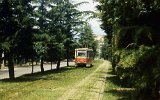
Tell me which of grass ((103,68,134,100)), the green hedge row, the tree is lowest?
grass ((103,68,134,100))

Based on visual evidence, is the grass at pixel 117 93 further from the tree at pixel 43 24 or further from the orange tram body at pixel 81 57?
the orange tram body at pixel 81 57

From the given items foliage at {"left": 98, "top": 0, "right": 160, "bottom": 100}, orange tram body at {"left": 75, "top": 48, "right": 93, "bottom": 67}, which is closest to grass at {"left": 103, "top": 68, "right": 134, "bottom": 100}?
foliage at {"left": 98, "top": 0, "right": 160, "bottom": 100}

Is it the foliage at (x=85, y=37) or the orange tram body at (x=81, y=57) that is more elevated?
the foliage at (x=85, y=37)

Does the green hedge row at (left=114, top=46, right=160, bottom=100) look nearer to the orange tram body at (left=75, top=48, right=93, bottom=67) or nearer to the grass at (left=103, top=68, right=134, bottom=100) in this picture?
the grass at (left=103, top=68, right=134, bottom=100)

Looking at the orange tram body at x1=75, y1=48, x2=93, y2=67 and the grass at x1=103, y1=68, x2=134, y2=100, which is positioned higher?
the orange tram body at x1=75, y1=48, x2=93, y2=67

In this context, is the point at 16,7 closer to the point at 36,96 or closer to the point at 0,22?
the point at 0,22

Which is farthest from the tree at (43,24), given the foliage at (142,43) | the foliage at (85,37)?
the foliage at (142,43)

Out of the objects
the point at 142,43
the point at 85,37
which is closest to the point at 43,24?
the point at 142,43

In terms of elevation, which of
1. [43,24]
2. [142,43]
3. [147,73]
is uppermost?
[43,24]

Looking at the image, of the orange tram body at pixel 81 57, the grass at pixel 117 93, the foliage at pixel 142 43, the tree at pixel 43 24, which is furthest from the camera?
the orange tram body at pixel 81 57

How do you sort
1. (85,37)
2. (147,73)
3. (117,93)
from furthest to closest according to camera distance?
(85,37)
(117,93)
(147,73)

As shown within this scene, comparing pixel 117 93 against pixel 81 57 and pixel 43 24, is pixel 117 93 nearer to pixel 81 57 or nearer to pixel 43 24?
pixel 43 24

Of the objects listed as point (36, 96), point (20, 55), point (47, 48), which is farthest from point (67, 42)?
point (36, 96)

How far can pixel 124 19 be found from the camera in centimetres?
1086
